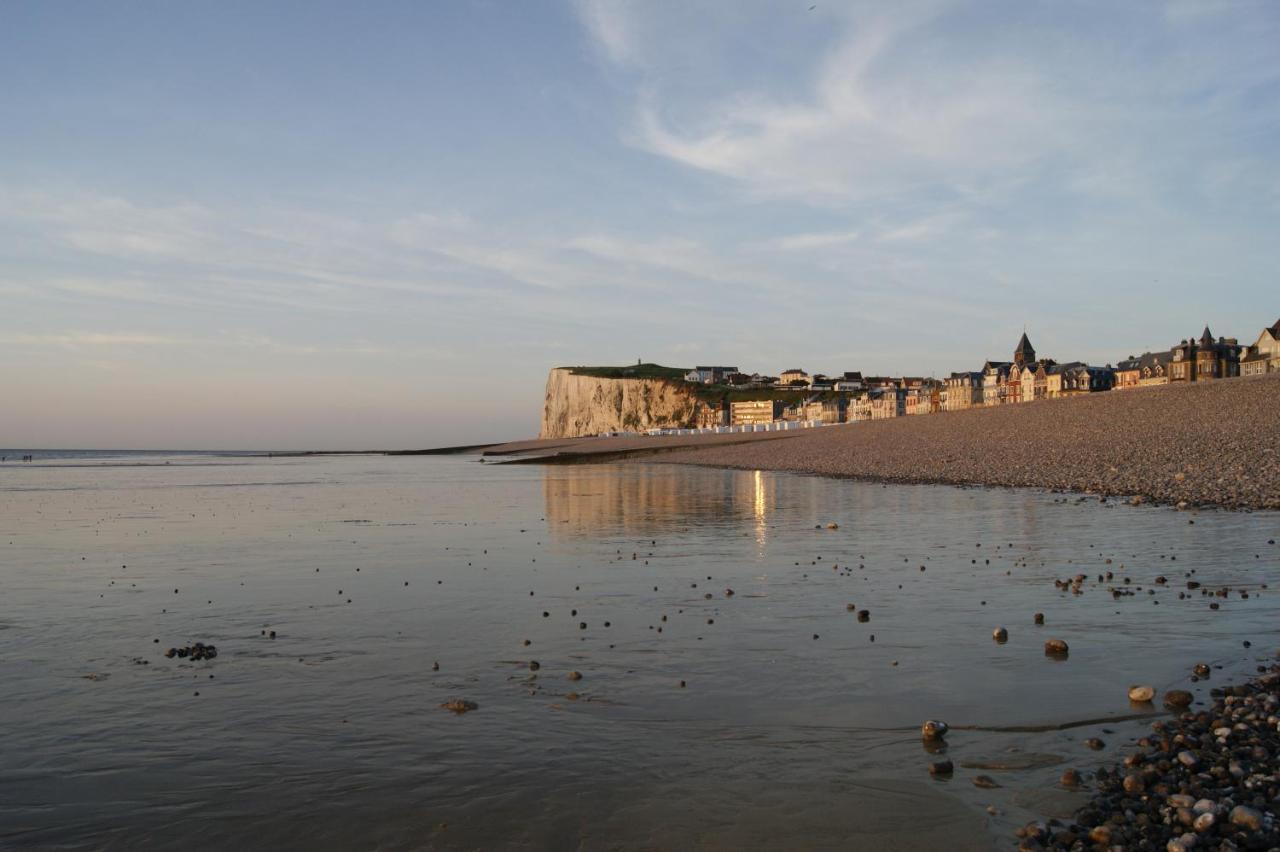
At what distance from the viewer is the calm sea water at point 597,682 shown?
702 cm

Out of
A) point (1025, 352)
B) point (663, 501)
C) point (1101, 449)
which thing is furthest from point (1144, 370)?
point (663, 501)

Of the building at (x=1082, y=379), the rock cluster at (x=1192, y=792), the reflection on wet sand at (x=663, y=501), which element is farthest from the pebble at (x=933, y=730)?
the building at (x=1082, y=379)

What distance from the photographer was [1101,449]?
40.6 m

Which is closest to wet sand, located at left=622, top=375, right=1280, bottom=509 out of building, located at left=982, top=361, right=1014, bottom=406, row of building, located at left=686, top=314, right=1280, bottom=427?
row of building, located at left=686, top=314, right=1280, bottom=427

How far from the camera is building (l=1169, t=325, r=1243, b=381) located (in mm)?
125938

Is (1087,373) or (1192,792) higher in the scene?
(1087,373)

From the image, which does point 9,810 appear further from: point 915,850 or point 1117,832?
point 1117,832

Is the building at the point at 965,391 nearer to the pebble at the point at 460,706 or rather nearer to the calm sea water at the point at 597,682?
the calm sea water at the point at 597,682

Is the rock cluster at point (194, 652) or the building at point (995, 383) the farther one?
the building at point (995, 383)

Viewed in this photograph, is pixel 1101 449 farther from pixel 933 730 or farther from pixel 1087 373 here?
pixel 1087 373

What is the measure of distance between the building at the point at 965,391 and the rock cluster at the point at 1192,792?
180 metres

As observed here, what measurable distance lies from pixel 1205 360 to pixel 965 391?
2265 inches

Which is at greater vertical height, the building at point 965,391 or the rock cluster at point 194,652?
the building at point 965,391

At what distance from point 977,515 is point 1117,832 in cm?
2158
